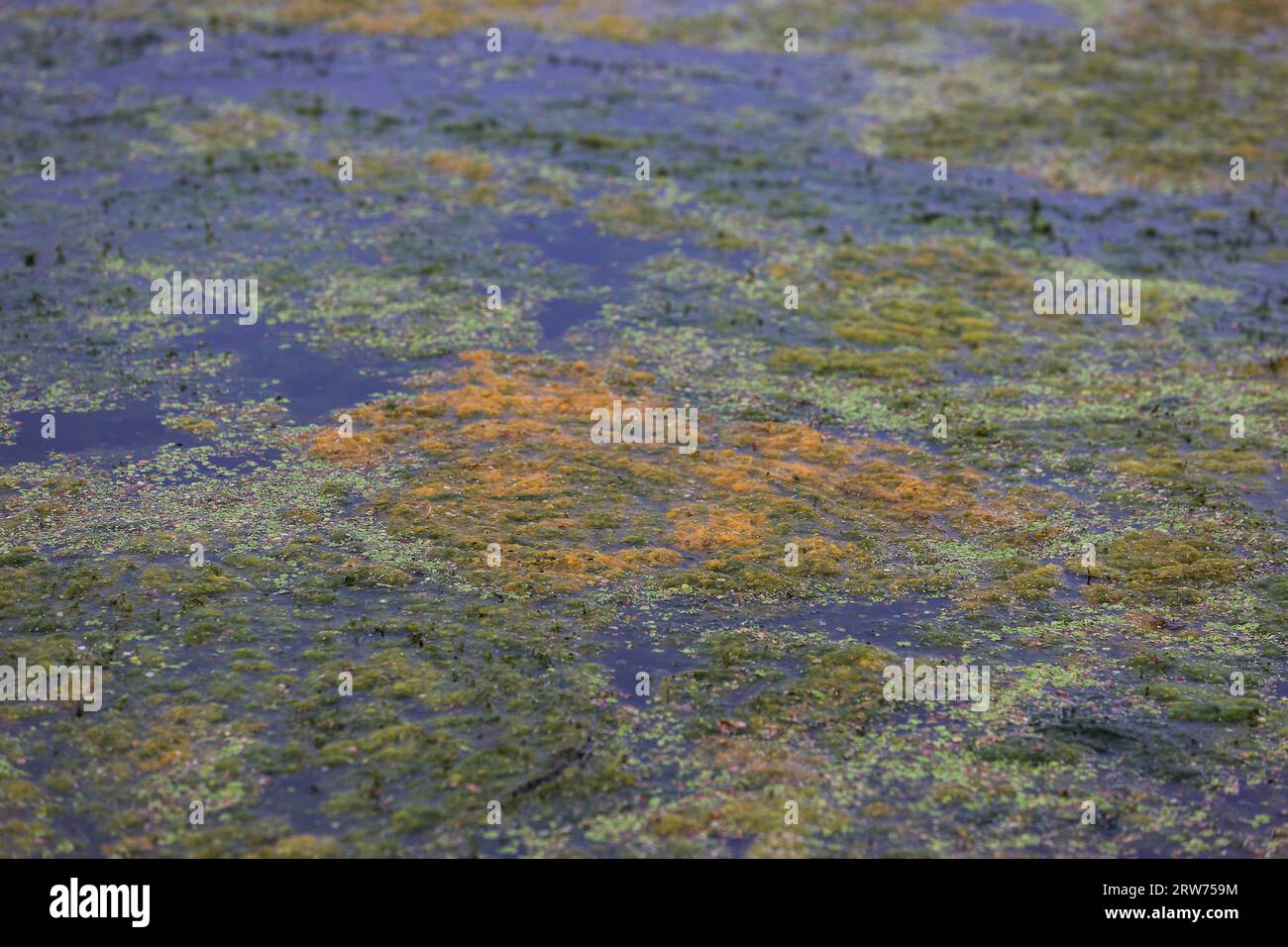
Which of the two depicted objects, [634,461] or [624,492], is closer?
[624,492]

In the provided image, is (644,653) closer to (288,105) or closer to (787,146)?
(787,146)

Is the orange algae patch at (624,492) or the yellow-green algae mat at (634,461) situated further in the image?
the orange algae patch at (624,492)

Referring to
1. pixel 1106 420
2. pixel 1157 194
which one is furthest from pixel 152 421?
pixel 1157 194

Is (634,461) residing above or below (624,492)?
above

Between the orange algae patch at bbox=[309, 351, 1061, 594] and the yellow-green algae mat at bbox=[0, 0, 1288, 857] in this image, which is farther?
the orange algae patch at bbox=[309, 351, 1061, 594]
